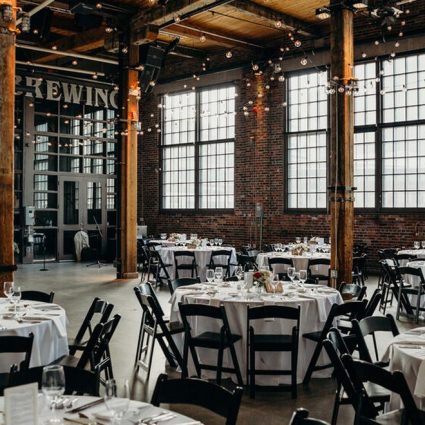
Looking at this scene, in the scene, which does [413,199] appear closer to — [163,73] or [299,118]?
[299,118]

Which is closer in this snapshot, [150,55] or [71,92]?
[150,55]

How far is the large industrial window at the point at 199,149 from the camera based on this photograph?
1719 cm

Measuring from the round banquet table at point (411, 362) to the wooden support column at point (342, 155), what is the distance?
5216 mm

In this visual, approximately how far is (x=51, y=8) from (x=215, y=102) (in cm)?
598

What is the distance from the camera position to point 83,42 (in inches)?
593

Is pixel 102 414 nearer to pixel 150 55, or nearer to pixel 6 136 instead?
pixel 6 136

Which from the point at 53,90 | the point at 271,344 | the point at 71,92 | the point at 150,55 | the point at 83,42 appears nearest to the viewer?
the point at 271,344

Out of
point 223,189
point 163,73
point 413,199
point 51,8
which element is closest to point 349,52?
point 413,199

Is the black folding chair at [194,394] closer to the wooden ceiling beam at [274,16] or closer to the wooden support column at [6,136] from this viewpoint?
the wooden support column at [6,136]

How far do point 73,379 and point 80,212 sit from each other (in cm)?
1583

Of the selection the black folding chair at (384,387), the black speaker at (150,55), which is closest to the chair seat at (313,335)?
the black folding chair at (384,387)

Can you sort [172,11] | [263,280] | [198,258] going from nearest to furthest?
[263,280]
[172,11]
[198,258]

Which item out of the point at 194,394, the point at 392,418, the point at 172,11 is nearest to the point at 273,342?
the point at 392,418

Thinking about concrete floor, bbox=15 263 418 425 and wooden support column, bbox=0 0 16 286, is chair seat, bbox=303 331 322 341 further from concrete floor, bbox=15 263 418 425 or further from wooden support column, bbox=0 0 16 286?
wooden support column, bbox=0 0 16 286
